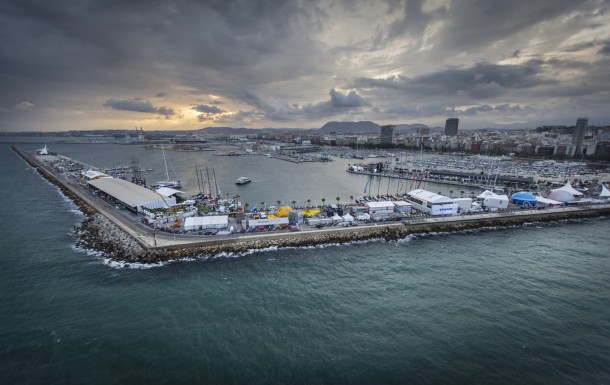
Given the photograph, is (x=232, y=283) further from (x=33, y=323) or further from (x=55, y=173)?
(x=55, y=173)

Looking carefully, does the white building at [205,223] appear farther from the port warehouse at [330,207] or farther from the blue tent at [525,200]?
the blue tent at [525,200]

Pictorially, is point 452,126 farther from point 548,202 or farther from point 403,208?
point 403,208

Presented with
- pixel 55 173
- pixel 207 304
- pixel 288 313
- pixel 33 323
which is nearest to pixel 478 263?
pixel 288 313

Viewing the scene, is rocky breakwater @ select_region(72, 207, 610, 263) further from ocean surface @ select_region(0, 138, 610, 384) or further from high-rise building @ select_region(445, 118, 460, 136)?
high-rise building @ select_region(445, 118, 460, 136)

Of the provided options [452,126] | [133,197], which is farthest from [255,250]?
[452,126]

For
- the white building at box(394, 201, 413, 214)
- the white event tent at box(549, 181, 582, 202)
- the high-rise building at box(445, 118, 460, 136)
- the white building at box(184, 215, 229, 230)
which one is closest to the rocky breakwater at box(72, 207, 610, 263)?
the white building at box(184, 215, 229, 230)

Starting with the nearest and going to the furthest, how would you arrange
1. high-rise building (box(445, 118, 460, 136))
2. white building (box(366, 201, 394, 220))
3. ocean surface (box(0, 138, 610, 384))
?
ocean surface (box(0, 138, 610, 384)) < white building (box(366, 201, 394, 220)) < high-rise building (box(445, 118, 460, 136))

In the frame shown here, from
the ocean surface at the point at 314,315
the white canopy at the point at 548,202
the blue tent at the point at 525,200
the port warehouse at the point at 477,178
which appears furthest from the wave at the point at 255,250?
the port warehouse at the point at 477,178
